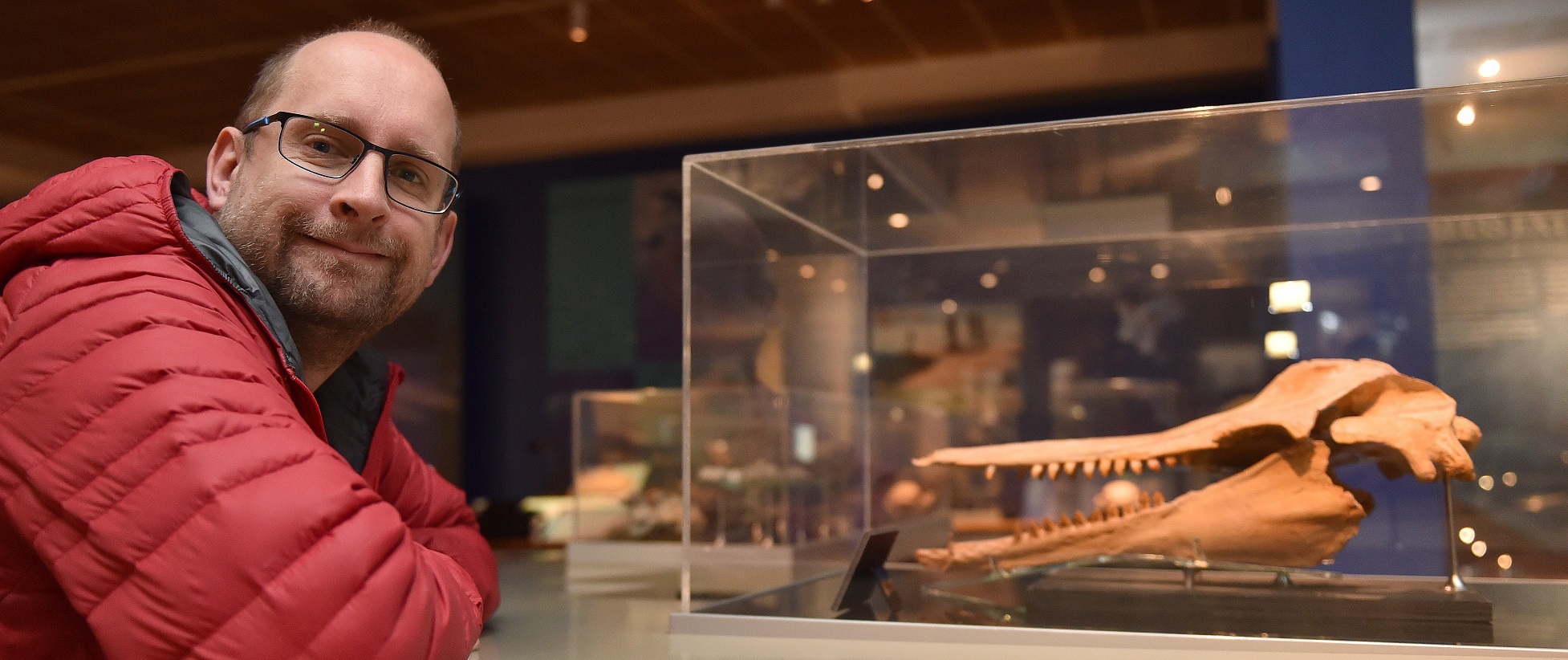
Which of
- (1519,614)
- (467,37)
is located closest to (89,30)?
(467,37)

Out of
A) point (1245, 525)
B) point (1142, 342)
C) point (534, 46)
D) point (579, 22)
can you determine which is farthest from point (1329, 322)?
point (534, 46)

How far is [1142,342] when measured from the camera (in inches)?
107

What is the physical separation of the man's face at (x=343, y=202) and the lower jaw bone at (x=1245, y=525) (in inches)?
46.2

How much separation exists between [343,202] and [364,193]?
0.08 ft

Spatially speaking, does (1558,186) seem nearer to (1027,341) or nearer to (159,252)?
(1027,341)

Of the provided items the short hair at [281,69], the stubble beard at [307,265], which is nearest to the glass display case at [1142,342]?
the short hair at [281,69]

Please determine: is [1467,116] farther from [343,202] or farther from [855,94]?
[855,94]

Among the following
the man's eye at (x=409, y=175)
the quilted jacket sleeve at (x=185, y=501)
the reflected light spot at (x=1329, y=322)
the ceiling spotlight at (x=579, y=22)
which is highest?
the ceiling spotlight at (x=579, y=22)

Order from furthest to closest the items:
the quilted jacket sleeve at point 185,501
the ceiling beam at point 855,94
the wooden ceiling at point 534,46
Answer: the ceiling beam at point 855,94
the wooden ceiling at point 534,46
the quilted jacket sleeve at point 185,501

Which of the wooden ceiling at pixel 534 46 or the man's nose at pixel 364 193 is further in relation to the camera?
the wooden ceiling at pixel 534 46

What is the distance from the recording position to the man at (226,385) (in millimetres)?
842

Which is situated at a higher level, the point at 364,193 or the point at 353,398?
the point at 364,193

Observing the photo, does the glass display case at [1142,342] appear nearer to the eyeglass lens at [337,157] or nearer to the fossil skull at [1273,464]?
the fossil skull at [1273,464]

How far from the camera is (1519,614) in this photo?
1.81 m
